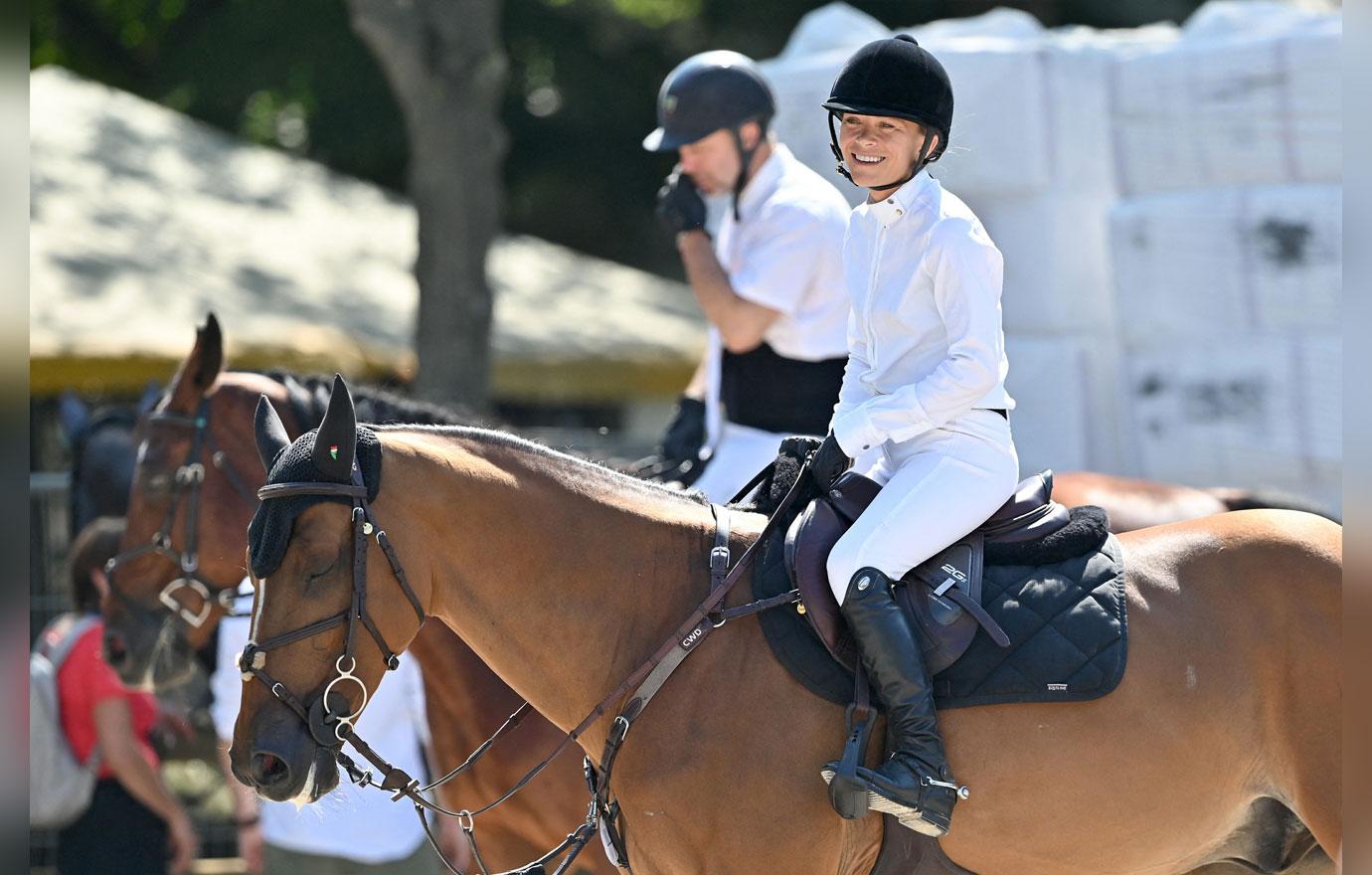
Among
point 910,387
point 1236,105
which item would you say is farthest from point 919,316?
point 1236,105

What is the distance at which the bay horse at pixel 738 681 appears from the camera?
337 centimetres

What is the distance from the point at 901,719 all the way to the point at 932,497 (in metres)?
0.53

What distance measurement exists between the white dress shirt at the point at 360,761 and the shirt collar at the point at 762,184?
2084 mm

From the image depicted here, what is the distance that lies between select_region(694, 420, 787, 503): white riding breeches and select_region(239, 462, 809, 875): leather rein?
4.58 feet

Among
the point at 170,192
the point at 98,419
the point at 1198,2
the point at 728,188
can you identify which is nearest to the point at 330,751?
the point at 728,188

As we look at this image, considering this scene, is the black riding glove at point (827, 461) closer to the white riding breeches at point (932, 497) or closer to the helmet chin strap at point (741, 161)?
the white riding breeches at point (932, 497)

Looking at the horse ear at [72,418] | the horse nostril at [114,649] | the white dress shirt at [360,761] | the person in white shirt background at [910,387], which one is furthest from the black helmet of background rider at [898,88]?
the horse ear at [72,418]

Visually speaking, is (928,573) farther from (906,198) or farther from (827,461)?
(906,198)

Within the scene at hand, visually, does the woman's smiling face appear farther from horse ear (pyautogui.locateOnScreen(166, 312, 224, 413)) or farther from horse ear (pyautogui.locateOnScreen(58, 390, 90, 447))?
horse ear (pyautogui.locateOnScreen(58, 390, 90, 447))

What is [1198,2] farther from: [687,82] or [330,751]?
[330,751]

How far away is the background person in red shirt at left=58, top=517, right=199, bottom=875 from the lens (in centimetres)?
686

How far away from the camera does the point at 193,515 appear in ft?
17.8

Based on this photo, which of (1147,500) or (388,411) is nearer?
(388,411)

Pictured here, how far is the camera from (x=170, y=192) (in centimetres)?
1438
